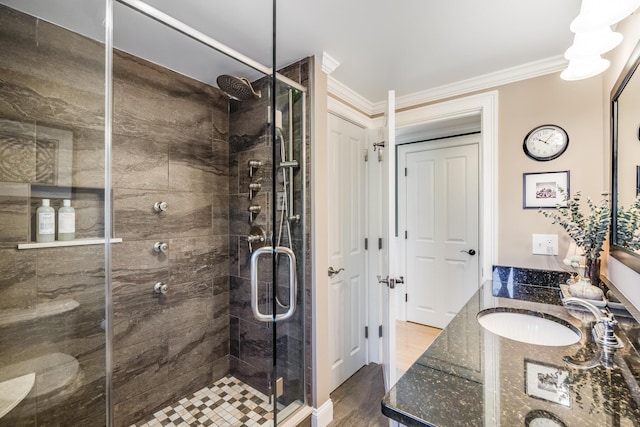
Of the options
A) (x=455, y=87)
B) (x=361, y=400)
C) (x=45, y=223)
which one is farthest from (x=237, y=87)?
(x=361, y=400)

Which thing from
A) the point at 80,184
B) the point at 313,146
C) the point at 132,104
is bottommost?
the point at 80,184

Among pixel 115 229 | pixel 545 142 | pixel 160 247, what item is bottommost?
pixel 160 247

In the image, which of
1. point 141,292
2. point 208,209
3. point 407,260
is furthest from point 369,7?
point 407,260

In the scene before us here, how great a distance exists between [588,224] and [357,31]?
4.88 ft

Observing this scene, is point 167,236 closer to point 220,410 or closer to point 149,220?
point 149,220

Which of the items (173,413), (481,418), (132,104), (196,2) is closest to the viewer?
(481,418)

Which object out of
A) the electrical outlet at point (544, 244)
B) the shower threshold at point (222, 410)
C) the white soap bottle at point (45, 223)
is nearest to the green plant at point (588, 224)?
the electrical outlet at point (544, 244)

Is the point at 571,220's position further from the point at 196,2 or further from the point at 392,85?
the point at 196,2

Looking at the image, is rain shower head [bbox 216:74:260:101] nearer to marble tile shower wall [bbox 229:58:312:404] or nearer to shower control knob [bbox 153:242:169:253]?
marble tile shower wall [bbox 229:58:312:404]

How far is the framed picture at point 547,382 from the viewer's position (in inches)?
24.8

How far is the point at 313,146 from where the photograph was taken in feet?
5.52

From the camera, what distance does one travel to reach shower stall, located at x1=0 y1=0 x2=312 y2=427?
4.24 ft

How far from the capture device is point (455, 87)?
1.98 metres

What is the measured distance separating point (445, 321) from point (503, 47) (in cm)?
247
